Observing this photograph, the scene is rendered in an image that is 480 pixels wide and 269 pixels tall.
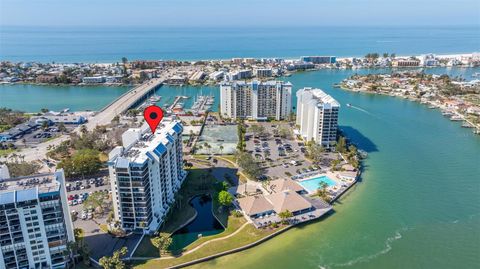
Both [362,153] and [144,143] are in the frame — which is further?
[362,153]

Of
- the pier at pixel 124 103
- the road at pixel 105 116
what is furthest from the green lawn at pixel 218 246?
the pier at pixel 124 103

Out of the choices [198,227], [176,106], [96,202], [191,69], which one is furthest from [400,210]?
[191,69]

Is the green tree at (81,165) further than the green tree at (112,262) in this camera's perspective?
Yes

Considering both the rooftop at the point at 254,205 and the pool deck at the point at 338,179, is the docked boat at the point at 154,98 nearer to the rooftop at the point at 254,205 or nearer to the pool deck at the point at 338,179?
the pool deck at the point at 338,179

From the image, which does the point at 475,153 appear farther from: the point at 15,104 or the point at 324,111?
the point at 15,104

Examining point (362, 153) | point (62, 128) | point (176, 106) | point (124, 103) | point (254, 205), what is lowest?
point (254, 205)

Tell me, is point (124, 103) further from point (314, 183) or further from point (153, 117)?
point (314, 183)
